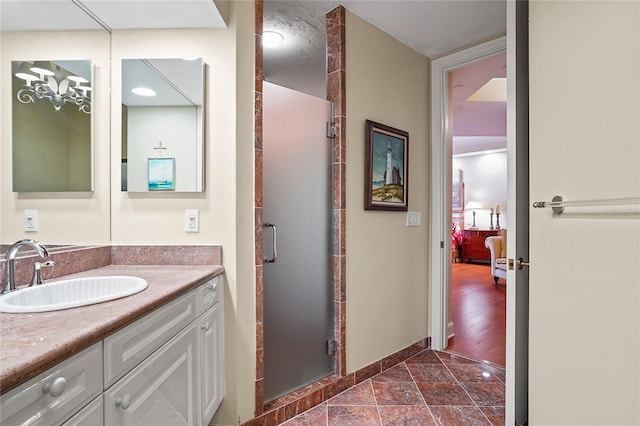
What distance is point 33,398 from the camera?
0.64 m

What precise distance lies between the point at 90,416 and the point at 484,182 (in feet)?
26.4

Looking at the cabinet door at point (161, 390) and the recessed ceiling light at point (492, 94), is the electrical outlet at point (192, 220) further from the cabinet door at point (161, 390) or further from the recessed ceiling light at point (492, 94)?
the recessed ceiling light at point (492, 94)

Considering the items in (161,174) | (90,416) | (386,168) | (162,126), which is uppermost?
(162,126)

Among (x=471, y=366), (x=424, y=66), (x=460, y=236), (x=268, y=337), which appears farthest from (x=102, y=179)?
(x=460, y=236)

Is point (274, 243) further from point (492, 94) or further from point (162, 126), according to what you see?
point (492, 94)

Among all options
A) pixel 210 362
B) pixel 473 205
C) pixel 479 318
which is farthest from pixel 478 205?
pixel 210 362

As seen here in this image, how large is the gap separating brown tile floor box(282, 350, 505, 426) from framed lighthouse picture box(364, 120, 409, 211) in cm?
121

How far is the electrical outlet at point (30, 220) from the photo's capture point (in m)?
1.27

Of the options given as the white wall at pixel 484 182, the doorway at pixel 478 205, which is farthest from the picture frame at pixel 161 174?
the white wall at pixel 484 182

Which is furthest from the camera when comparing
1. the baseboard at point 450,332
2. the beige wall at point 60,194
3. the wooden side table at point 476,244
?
the wooden side table at point 476,244

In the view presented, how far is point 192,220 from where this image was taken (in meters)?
1.74

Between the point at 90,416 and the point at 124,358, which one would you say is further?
the point at 124,358
